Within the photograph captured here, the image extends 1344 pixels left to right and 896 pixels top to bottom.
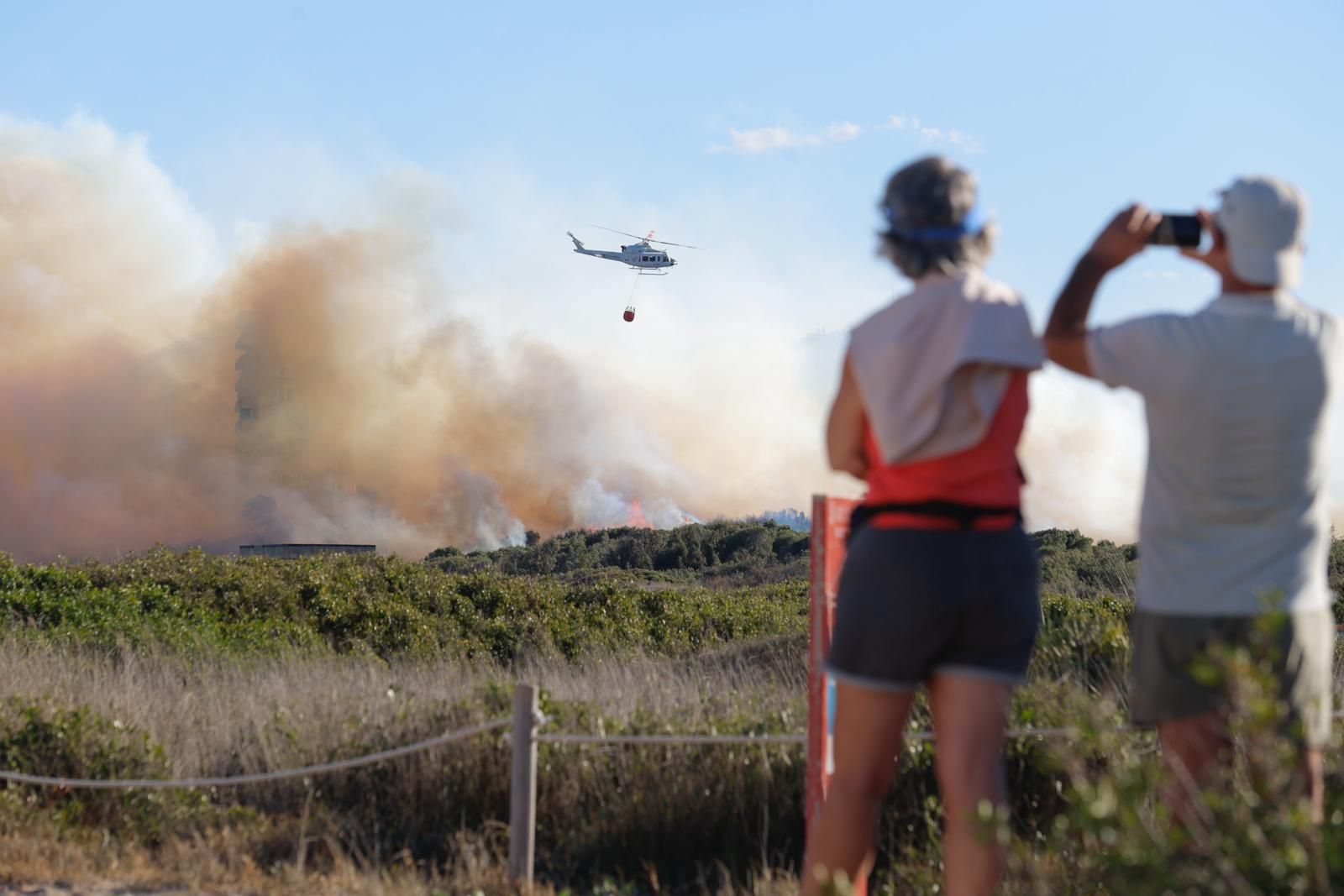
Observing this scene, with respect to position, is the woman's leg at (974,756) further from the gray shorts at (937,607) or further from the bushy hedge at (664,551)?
the bushy hedge at (664,551)

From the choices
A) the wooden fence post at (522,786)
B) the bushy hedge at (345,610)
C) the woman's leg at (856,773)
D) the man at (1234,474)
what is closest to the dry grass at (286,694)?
the wooden fence post at (522,786)

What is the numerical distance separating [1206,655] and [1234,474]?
0.40 meters

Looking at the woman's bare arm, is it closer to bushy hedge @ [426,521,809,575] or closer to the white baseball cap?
the white baseball cap

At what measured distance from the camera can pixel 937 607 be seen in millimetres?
2941

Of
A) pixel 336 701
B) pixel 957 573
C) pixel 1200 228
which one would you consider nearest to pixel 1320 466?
pixel 1200 228

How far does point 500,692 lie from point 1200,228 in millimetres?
5294

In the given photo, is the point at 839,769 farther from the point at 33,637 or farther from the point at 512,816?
the point at 33,637

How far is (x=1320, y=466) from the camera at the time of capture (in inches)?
118

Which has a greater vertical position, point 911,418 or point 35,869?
point 911,418

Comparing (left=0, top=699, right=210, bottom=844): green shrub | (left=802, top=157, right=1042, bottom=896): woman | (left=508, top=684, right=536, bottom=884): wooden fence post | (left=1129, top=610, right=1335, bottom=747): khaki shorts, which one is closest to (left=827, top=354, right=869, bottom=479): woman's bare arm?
(left=802, top=157, right=1042, bottom=896): woman

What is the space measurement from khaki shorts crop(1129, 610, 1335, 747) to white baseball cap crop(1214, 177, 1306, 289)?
0.78 meters

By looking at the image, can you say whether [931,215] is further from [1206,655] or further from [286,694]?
[286,694]

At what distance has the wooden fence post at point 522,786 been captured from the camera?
548cm

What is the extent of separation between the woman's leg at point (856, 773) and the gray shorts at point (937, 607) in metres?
0.06
